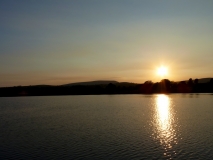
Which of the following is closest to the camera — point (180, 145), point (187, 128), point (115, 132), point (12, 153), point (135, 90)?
point (12, 153)

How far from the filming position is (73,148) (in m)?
21.2

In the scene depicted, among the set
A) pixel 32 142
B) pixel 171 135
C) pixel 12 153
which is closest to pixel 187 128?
pixel 171 135

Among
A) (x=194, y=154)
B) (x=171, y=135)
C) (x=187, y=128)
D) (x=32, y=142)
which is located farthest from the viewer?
(x=187, y=128)

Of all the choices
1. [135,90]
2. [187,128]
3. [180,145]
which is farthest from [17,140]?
[135,90]

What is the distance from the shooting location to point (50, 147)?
71.8 feet

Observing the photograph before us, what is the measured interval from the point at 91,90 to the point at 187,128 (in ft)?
483

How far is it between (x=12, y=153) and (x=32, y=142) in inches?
142

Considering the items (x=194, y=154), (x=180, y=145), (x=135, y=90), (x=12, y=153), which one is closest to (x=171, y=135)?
(x=180, y=145)

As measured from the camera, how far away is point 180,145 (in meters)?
21.8

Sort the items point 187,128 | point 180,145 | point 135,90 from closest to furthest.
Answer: point 180,145 → point 187,128 → point 135,90

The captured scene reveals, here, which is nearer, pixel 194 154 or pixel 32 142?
pixel 194 154

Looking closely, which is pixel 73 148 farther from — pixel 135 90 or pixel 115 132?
pixel 135 90

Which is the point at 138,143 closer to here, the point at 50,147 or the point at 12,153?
the point at 50,147

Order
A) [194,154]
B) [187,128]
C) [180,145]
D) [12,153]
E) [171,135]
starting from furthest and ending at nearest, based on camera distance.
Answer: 1. [187,128]
2. [171,135]
3. [180,145]
4. [12,153]
5. [194,154]
